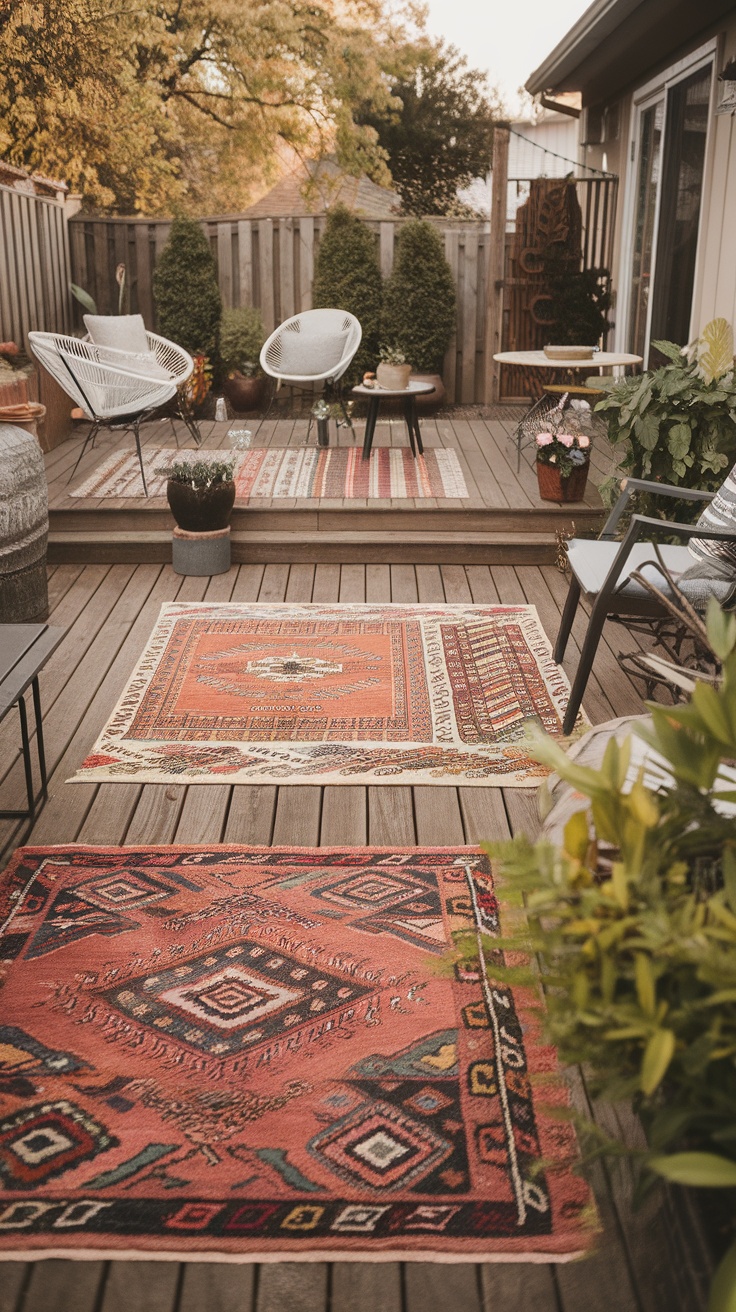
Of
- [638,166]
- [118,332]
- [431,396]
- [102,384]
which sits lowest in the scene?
[431,396]

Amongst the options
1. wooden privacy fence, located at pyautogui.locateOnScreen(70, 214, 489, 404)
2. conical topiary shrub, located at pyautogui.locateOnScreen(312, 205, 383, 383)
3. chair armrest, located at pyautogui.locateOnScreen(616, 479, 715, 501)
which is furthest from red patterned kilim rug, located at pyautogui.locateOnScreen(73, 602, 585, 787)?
wooden privacy fence, located at pyautogui.locateOnScreen(70, 214, 489, 404)

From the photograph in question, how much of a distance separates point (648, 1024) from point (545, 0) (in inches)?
749

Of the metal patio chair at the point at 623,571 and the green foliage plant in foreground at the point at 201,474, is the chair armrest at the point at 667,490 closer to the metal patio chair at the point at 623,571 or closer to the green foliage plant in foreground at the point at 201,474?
the metal patio chair at the point at 623,571

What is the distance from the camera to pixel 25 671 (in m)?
2.78

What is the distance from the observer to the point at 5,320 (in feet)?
21.8

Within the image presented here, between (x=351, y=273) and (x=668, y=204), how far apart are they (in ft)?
8.59

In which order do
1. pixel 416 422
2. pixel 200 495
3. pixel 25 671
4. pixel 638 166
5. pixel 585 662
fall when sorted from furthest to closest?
pixel 638 166
pixel 416 422
pixel 200 495
pixel 585 662
pixel 25 671

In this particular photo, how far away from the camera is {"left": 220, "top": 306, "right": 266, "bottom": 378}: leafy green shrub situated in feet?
27.8

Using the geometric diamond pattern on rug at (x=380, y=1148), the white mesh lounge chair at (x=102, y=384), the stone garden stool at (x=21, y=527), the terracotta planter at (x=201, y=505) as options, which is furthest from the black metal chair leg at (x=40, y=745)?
the white mesh lounge chair at (x=102, y=384)

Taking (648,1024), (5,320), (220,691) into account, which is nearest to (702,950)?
(648,1024)

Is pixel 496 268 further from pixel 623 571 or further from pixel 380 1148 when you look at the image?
pixel 380 1148

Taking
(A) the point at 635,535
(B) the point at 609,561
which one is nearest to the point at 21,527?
(B) the point at 609,561

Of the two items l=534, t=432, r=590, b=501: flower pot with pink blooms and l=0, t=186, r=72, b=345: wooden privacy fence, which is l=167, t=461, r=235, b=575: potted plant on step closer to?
l=534, t=432, r=590, b=501: flower pot with pink blooms

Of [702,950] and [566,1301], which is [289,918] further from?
[702,950]
